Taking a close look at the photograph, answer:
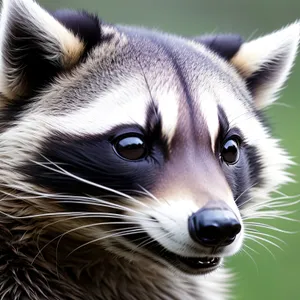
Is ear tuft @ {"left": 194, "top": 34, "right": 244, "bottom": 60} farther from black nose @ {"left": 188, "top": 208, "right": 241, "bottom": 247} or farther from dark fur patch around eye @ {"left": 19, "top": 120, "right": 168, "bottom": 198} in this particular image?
black nose @ {"left": 188, "top": 208, "right": 241, "bottom": 247}

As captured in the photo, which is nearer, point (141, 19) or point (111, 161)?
point (111, 161)

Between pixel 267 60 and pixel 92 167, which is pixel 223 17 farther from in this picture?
pixel 92 167

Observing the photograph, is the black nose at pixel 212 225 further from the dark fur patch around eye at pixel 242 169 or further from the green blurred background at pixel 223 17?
the green blurred background at pixel 223 17

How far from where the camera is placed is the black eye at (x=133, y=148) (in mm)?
4180

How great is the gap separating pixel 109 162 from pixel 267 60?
1.33m

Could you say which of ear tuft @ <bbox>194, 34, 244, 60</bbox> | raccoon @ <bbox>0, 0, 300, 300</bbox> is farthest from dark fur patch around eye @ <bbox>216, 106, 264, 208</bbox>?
ear tuft @ <bbox>194, 34, 244, 60</bbox>

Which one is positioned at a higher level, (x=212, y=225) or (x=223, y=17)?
(x=223, y=17)

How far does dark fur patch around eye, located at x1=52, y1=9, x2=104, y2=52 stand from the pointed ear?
0.14 ft

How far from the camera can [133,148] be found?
4180mm

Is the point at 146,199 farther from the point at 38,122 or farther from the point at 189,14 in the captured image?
the point at 189,14

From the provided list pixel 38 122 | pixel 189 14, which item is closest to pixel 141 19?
pixel 189 14

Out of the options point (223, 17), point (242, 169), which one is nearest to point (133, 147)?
point (242, 169)

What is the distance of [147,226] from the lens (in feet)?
13.1

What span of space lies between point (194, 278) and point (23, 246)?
3.08 ft
